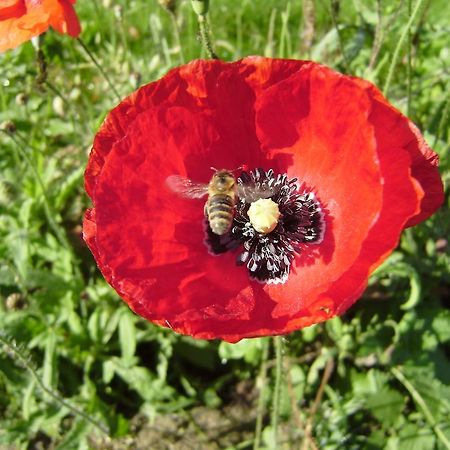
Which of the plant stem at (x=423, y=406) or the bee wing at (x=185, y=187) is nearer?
the bee wing at (x=185, y=187)

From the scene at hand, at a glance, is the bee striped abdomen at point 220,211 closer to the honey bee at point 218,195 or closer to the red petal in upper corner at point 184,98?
the honey bee at point 218,195

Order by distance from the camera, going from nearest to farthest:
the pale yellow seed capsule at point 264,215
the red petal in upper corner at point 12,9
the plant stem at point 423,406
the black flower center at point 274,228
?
the pale yellow seed capsule at point 264,215 < the black flower center at point 274,228 < the red petal in upper corner at point 12,9 < the plant stem at point 423,406

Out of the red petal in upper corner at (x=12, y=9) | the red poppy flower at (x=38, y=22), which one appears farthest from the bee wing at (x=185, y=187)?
the red petal in upper corner at (x=12, y=9)

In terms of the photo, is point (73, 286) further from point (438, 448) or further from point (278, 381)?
point (438, 448)

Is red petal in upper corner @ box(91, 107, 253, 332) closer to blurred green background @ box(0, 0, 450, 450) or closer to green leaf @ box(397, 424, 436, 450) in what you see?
blurred green background @ box(0, 0, 450, 450)

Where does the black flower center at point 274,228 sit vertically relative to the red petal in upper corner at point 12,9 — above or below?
below

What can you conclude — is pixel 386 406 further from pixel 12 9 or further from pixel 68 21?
pixel 12 9

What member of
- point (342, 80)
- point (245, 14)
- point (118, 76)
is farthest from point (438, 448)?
point (245, 14)

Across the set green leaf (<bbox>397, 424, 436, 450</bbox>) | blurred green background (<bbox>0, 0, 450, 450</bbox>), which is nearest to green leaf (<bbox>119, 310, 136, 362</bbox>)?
blurred green background (<bbox>0, 0, 450, 450</bbox>)

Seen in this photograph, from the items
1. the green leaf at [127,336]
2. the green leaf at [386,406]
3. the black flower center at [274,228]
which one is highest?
the black flower center at [274,228]
